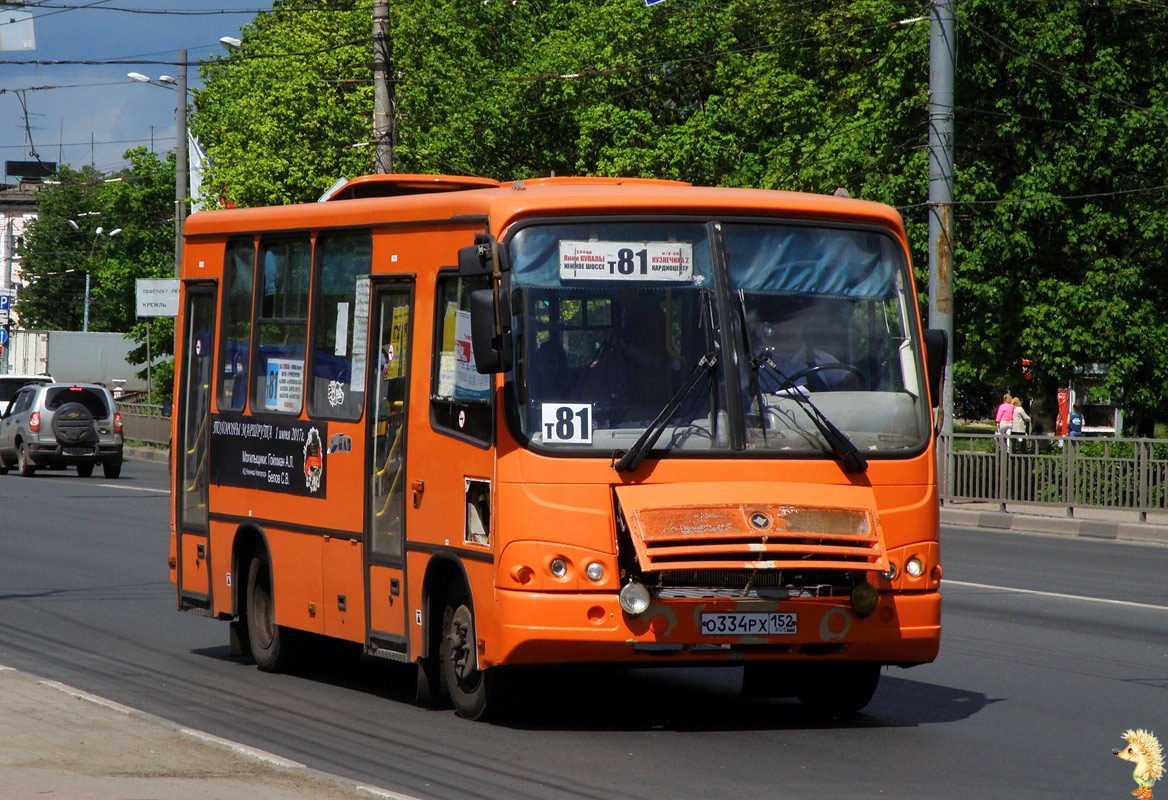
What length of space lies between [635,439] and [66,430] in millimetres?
29258

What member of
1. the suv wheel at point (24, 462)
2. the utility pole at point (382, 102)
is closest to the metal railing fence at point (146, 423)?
the suv wheel at point (24, 462)

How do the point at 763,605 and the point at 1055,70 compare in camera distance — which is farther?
the point at 1055,70

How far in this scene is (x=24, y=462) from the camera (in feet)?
120

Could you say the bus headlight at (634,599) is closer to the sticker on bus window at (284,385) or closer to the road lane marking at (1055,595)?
the sticker on bus window at (284,385)

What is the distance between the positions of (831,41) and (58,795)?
42400 mm

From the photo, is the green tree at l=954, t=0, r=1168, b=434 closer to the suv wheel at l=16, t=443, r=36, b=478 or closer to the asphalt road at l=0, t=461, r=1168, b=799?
the suv wheel at l=16, t=443, r=36, b=478

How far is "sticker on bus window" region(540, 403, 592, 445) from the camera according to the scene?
8.48m

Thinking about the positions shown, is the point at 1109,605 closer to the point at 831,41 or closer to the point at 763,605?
the point at 763,605

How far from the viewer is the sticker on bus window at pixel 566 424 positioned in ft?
27.8

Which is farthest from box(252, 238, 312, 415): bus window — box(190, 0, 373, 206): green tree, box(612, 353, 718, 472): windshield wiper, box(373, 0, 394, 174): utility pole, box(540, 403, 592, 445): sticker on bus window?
box(190, 0, 373, 206): green tree

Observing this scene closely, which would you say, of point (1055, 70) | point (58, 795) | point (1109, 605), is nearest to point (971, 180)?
point (1055, 70)

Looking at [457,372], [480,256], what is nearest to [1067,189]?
[457,372]

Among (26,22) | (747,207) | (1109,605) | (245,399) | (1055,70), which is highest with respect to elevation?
(1055,70)

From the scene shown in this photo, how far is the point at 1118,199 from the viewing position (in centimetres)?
3609
